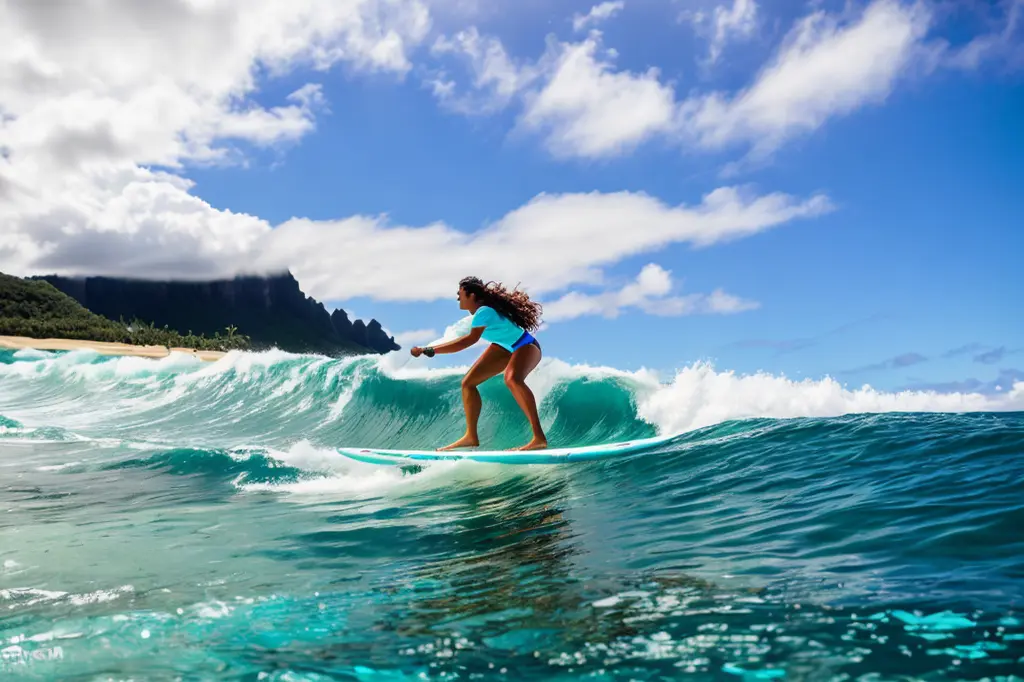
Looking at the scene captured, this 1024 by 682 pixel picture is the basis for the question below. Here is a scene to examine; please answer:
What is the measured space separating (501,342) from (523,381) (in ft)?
1.57

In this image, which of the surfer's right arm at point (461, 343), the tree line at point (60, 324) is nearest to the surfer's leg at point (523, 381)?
the surfer's right arm at point (461, 343)

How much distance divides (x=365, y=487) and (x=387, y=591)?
11.9 ft

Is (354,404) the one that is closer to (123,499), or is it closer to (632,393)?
(632,393)

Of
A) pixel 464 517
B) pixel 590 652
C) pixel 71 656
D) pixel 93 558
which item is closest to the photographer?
pixel 590 652

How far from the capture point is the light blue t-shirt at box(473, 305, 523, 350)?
25.4ft

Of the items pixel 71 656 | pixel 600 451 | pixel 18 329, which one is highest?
pixel 18 329

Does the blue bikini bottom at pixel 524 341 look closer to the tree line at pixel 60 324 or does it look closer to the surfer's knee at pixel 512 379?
the surfer's knee at pixel 512 379

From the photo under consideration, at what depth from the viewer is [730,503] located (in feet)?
16.9

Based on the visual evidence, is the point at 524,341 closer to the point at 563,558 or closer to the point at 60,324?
the point at 563,558

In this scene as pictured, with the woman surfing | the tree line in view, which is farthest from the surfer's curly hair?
the tree line

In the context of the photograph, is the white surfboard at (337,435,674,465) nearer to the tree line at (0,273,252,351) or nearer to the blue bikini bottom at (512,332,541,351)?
the blue bikini bottom at (512,332,541,351)

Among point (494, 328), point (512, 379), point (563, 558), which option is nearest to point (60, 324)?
point (494, 328)

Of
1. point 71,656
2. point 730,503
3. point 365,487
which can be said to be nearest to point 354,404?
point 365,487

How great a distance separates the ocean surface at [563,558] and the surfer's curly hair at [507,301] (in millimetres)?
1615
